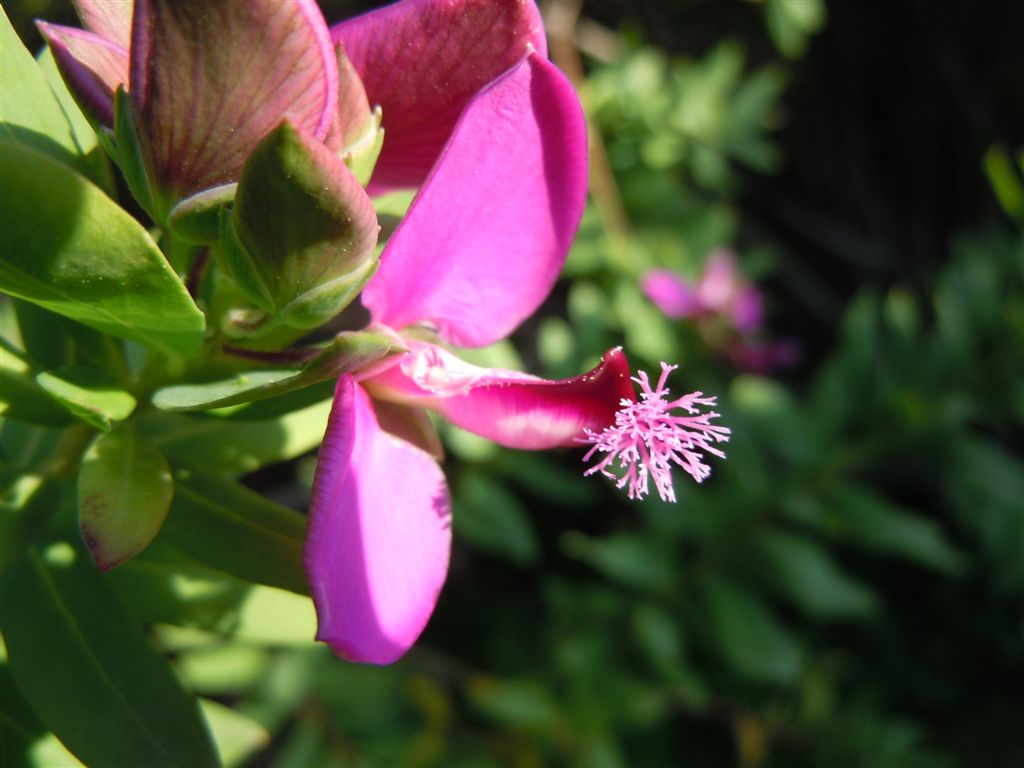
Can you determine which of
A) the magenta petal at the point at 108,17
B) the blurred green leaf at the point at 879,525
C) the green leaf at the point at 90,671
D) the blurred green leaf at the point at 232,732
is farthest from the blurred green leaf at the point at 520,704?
the magenta petal at the point at 108,17

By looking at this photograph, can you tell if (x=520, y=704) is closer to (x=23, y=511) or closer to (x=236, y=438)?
(x=236, y=438)

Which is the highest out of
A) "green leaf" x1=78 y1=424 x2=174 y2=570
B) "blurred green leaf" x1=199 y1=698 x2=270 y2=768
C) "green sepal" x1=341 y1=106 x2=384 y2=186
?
"green sepal" x1=341 y1=106 x2=384 y2=186

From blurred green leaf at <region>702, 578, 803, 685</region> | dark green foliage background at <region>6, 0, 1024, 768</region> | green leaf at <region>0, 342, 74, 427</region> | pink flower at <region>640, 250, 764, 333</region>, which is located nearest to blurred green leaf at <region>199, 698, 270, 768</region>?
green leaf at <region>0, 342, 74, 427</region>

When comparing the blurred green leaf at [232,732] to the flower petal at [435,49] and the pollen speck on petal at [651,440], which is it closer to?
the pollen speck on petal at [651,440]

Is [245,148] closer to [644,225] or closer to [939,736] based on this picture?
[644,225]

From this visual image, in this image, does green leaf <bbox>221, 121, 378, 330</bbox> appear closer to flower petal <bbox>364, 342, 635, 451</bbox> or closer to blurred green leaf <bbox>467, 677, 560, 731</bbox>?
flower petal <bbox>364, 342, 635, 451</bbox>
